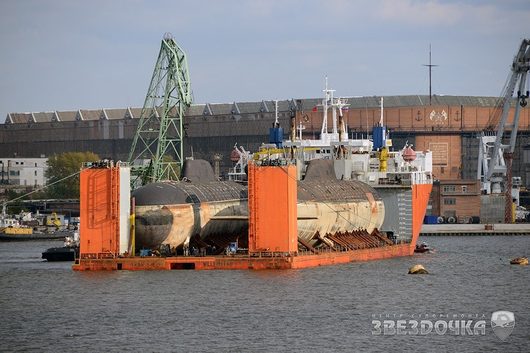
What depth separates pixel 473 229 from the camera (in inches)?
5664

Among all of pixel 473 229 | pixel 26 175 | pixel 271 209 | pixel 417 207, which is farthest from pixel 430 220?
pixel 271 209

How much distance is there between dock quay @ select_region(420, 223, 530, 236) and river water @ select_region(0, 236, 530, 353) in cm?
5304

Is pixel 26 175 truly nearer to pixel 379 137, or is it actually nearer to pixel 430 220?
pixel 430 220

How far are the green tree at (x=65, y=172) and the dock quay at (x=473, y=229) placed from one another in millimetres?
48028

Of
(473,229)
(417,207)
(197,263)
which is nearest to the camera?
(197,263)

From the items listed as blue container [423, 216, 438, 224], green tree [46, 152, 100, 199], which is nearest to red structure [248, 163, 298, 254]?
blue container [423, 216, 438, 224]

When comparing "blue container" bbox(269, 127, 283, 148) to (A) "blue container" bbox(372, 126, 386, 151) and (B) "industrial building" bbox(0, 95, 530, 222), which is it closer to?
(A) "blue container" bbox(372, 126, 386, 151)

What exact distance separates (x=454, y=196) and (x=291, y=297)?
96.7 metres

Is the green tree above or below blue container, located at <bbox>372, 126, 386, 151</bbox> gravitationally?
below

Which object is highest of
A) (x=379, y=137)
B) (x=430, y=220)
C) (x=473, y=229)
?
(x=379, y=137)

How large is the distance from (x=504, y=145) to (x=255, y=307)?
4220 inches

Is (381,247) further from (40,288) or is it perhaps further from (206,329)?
(206,329)

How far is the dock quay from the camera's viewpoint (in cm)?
14138

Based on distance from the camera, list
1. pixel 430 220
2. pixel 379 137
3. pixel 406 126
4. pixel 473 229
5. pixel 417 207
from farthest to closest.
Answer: pixel 406 126, pixel 430 220, pixel 473 229, pixel 379 137, pixel 417 207
